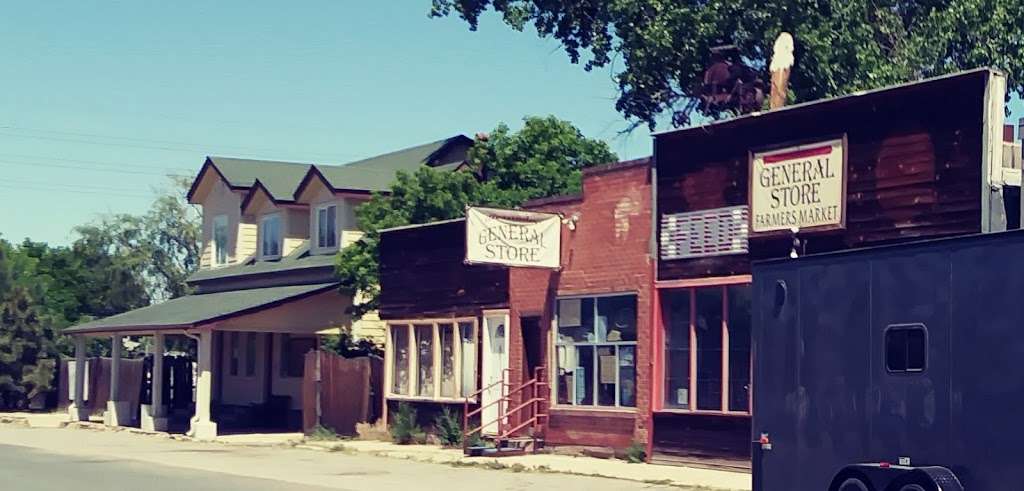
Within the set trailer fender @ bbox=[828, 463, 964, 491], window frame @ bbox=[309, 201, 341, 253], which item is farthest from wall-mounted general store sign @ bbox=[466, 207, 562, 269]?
window frame @ bbox=[309, 201, 341, 253]

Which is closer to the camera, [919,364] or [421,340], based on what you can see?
[919,364]

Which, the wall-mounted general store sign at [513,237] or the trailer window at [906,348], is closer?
the trailer window at [906,348]

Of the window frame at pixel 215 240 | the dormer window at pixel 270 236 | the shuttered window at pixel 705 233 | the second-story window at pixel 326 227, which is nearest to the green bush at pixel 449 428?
the shuttered window at pixel 705 233

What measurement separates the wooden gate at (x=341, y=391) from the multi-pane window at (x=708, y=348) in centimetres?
1102

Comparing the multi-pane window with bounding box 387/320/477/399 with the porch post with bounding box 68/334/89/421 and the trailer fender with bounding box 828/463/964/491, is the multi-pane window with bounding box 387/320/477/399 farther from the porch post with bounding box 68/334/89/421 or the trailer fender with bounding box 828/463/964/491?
the trailer fender with bounding box 828/463/964/491

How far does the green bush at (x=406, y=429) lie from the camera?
31734mm

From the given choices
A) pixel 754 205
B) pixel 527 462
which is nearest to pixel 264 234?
pixel 527 462

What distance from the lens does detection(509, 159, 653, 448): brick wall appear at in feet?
82.4

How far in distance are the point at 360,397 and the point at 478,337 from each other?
495cm

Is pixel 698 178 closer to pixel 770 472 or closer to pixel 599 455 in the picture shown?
pixel 599 455

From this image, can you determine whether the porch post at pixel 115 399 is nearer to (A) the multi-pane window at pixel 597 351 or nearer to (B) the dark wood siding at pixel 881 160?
(A) the multi-pane window at pixel 597 351

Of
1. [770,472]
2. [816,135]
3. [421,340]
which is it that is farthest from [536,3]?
[770,472]

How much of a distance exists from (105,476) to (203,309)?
15546mm

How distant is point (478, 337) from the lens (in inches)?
1187
